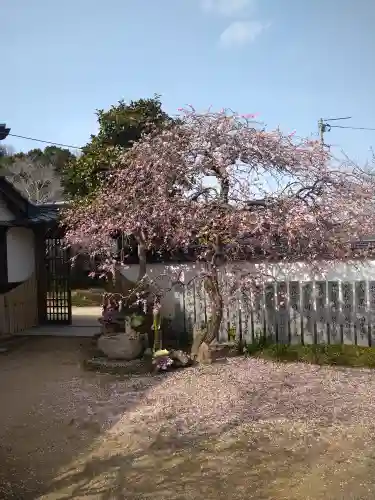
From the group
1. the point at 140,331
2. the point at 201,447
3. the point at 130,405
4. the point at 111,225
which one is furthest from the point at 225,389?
the point at 111,225

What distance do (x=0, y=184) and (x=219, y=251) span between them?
5.64 m

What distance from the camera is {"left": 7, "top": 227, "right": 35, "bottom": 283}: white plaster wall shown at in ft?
35.1

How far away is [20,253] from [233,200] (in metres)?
6.18

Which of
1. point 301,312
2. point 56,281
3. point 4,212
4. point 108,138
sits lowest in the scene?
point 301,312

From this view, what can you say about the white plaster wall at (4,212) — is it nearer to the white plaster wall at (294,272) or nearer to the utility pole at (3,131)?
the utility pole at (3,131)

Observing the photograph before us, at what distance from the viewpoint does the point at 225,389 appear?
6.09 metres

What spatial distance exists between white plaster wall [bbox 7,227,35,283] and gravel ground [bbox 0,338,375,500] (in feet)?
12.9

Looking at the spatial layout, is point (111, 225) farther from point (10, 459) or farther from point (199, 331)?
point (10, 459)

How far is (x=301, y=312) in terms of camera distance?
795 cm

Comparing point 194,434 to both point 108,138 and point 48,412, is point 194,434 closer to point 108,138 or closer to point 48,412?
point 48,412

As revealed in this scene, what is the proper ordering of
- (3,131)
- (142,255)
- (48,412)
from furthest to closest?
(3,131)
(142,255)
(48,412)

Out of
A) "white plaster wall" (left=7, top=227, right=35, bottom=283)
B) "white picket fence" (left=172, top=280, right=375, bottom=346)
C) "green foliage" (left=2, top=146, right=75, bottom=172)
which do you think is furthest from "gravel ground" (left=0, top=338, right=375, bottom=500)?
"green foliage" (left=2, top=146, right=75, bottom=172)

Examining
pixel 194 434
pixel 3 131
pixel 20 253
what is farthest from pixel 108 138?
pixel 194 434

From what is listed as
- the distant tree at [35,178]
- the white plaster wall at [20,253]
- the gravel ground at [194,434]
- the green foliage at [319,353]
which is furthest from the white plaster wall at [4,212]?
the distant tree at [35,178]
